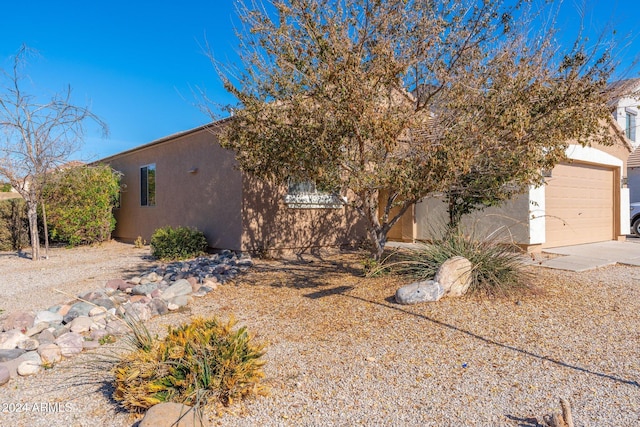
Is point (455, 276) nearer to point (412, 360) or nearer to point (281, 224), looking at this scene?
A: point (412, 360)

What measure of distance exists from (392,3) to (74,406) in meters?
Result: 5.54

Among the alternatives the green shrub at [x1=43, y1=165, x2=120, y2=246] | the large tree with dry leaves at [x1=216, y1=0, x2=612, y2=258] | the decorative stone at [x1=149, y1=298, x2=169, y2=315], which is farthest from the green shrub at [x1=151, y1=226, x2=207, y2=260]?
the green shrub at [x1=43, y1=165, x2=120, y2=246]

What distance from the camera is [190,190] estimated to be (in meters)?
11.8

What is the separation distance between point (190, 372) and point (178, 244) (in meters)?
7.42

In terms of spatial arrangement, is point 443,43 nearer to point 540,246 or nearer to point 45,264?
point 540,246

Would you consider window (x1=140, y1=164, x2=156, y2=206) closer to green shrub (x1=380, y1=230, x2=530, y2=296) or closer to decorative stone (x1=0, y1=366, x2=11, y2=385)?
green shrub (x1=380, y1=230, x2=530, y2=296)

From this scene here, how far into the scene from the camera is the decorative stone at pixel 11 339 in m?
4.58

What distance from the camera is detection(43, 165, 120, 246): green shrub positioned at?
1346 cm

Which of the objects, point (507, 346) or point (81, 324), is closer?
point (507, 346)

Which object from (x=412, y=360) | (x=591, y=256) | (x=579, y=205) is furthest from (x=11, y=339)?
(x=579, y=205)

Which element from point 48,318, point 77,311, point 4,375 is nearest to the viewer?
point 4,375

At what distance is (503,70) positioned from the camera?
6.16m

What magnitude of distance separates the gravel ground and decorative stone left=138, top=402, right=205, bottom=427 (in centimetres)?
29

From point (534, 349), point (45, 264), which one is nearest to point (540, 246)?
point (534, 349)
